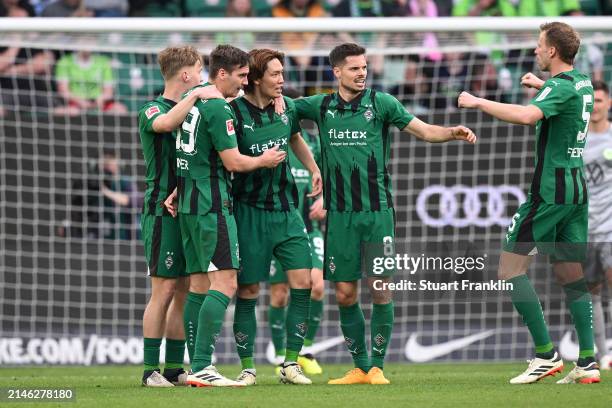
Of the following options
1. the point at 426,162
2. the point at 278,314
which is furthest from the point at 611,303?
the point at 278,314

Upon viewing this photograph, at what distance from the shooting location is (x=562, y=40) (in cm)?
775

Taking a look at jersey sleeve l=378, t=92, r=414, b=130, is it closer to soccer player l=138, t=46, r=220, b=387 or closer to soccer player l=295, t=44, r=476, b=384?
soccer player l=295, t=44, r=476, b=384

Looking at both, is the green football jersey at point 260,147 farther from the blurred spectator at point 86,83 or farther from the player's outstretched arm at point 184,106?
the blurred spectator at point 86,83

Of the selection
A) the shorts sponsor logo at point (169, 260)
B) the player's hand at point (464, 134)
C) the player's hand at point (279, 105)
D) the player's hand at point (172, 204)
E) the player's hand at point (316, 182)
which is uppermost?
the player's hand at point (279, 105)

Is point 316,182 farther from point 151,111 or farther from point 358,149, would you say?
point 151,111

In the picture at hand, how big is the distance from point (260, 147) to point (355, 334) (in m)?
1.42

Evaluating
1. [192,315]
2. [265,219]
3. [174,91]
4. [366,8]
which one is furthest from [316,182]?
[366,8]

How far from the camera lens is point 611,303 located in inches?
452

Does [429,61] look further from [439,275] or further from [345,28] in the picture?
[439,275]

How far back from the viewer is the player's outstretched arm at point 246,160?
758 cm

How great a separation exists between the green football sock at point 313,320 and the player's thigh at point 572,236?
9.92 feet

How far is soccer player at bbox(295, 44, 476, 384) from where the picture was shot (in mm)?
8070

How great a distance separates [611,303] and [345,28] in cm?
364

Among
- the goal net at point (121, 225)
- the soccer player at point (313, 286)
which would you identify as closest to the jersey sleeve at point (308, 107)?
the soccer player at point (313, 286)
